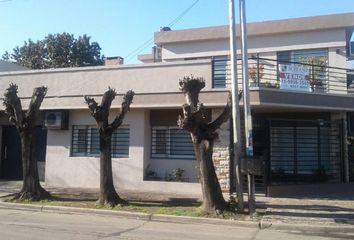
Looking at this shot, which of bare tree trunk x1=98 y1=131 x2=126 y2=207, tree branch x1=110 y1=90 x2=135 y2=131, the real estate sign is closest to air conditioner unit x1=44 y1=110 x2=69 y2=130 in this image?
bare tree trunk x1=98 y1=131 x2=126 y2=207

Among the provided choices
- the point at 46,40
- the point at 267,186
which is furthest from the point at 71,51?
the point at 267,186

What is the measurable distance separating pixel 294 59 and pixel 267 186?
6934 mm

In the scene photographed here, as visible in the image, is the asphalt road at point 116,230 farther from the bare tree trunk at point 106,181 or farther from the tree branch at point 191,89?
the tree branch at point 191,89

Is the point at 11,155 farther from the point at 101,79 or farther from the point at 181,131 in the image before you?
the point at 181,131

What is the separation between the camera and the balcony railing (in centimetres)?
1568

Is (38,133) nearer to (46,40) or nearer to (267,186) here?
(267,186)

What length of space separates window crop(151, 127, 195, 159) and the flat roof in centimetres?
579

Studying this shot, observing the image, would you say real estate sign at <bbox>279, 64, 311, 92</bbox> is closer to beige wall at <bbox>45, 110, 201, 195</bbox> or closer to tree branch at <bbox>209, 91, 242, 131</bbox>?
tree branch at <bbox>209, 91, 242, 131</bbox>

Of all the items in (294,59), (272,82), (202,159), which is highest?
(294,59)

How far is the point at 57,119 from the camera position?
59.5ft

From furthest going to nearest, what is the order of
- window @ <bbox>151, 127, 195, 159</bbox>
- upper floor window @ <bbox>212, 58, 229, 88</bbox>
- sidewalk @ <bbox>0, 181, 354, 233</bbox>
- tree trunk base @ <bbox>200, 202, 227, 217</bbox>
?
1. window @ <bbox>151, 127, 195, 159</bbox>
2. upper floor window @ <bbox>212, 58, 229, 88</bbox>
3. tree trunk base @ <bbox>200, 202, 227, 217</bbox>
4. sidewalk @ <bbox>0, 181, 354, 233</bbox>

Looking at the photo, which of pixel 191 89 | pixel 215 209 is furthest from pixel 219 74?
pixel 215 209

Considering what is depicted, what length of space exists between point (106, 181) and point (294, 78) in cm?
702

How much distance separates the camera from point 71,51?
45.0 meters
